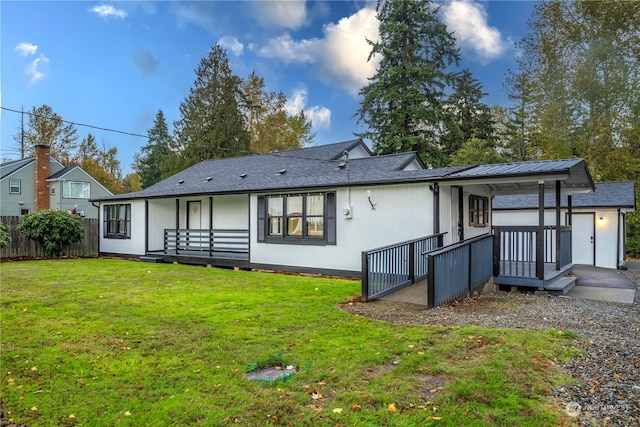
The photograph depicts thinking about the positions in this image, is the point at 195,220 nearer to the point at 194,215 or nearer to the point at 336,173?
the point at 194,215

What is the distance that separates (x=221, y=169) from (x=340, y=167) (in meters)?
7.06

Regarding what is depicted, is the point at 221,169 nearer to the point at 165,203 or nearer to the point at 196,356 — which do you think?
the point at 165,203

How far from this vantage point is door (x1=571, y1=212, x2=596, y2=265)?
14922mm

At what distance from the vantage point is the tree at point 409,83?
2730 cm

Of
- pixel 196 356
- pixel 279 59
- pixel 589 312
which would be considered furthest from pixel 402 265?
pixel 279 59

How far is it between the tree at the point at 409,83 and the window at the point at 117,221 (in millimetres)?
17222

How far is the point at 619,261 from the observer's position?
14516 mm

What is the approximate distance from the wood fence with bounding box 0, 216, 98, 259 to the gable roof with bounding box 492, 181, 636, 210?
17.9 metres

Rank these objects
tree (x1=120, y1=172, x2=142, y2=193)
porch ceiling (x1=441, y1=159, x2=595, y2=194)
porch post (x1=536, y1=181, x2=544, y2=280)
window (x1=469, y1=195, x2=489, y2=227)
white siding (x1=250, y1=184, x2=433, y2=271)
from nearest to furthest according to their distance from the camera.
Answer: porch ceiling (x1=441, y1=159, x2=595, y2=194) → porch post (x1=536, y1=181, x2=544, y2=280) → white siding (x1=250, y1=184, x2=433, y2=271) → window (x1=469, y1=195, x2=489, y2=227) → tree (x1=120, y1=172, x2=142, y2=193)

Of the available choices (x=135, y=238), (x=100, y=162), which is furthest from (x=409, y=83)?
(x=100, y=162)

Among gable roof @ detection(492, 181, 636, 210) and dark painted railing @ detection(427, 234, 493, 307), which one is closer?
dark painted railing @ detection(427, 234, 493, 307)

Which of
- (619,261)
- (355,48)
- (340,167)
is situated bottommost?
(619,261)

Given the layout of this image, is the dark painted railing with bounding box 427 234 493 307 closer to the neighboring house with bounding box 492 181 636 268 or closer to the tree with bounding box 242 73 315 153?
the neighboring house with bounding box 492 181 636 268

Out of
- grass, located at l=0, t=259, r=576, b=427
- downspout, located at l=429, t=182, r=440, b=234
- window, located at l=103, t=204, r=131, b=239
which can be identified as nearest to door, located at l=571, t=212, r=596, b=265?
downspout, located at l=429, t=182, r=440, b=234
